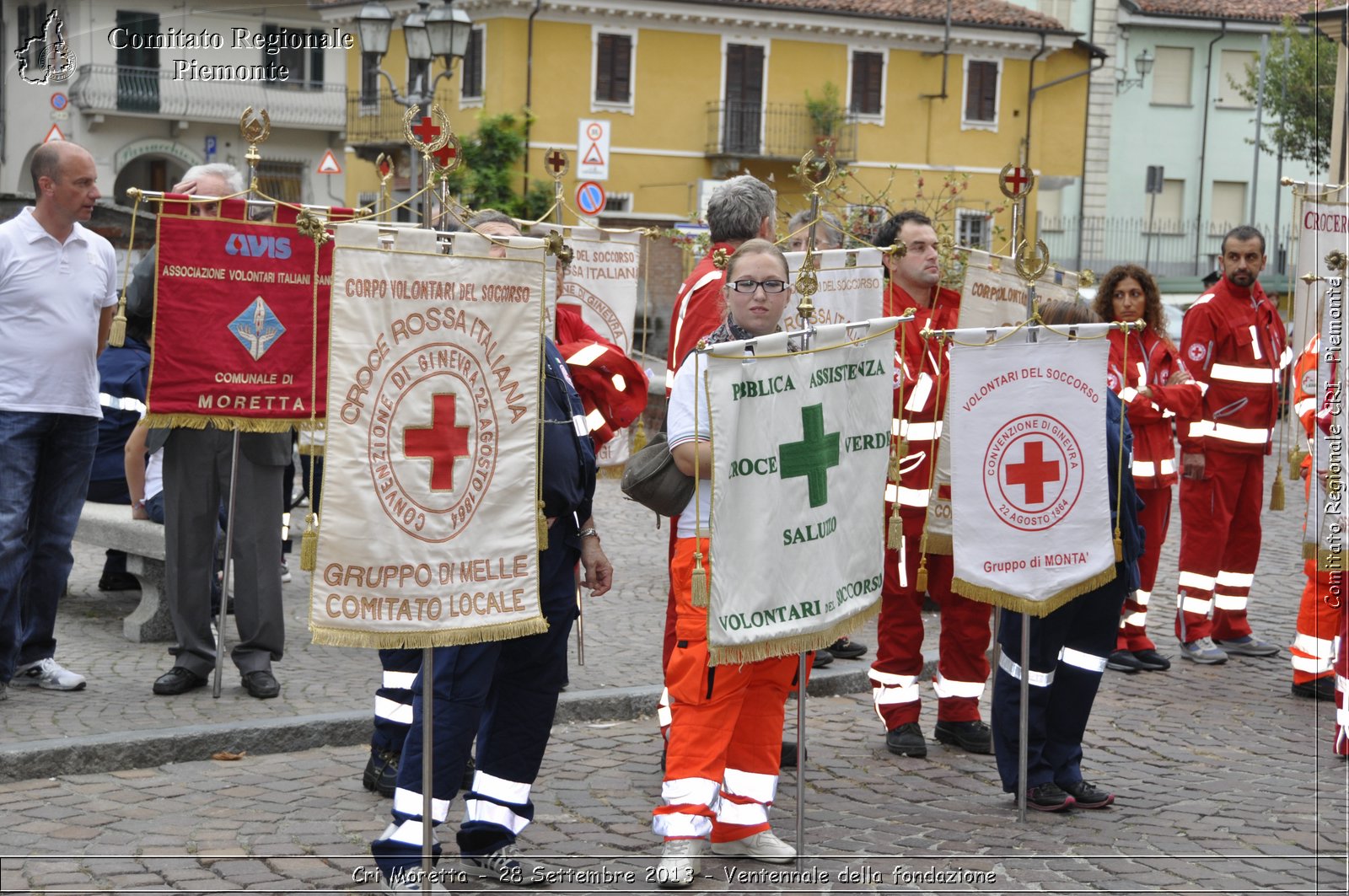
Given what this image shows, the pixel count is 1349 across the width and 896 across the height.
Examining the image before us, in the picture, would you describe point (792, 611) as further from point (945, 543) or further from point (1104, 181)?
point (1104, 181)

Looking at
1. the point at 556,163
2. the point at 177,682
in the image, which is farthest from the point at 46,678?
the point at 556,163

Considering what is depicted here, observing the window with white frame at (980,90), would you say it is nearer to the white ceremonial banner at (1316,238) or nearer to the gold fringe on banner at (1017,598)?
the white ceremonial banner at (1316,238)

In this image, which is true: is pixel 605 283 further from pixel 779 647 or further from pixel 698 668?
pixel 779 647

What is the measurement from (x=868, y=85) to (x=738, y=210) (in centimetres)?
4162

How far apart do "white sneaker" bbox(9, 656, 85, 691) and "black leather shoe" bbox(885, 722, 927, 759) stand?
3.58 m

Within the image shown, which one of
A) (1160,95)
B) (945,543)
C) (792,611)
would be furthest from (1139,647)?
(1160,95)

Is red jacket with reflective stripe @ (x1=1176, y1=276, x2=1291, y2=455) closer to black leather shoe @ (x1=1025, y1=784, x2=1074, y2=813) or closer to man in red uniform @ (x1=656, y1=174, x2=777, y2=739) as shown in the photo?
black leather shoe @ (x1=1025, y1=784, x2=1074, y2=813)

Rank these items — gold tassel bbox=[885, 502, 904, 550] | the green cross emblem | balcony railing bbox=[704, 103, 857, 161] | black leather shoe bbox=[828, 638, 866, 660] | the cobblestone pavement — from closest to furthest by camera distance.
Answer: the green cross emblem → the cobblestone pavement → gold tassel bbox=[885, 502, 904, 550] → black leather shoe bbox=[828, 638, 866, 660] → balcony railing bbox=[704, 103, 857, 161]

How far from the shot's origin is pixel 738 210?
6.49 metres

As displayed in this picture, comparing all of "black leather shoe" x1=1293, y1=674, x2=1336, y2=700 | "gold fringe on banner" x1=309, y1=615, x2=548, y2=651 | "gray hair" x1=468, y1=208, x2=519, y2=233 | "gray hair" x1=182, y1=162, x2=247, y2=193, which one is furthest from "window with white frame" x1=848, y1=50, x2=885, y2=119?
"gold fringe on banner" x1=309, y1=615, x2=548, y2=651

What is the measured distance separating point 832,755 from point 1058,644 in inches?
46.9

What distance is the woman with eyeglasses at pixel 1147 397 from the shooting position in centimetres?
846

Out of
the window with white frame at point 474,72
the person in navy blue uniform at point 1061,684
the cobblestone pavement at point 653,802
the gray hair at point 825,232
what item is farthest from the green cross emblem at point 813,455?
the window with white frame at point 474,72

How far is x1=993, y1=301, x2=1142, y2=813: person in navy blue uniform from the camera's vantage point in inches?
244
